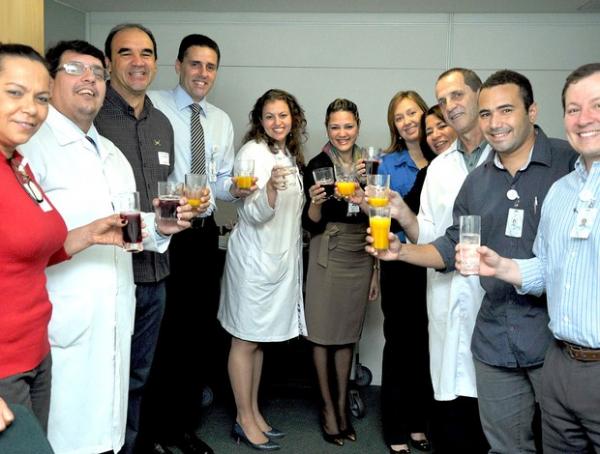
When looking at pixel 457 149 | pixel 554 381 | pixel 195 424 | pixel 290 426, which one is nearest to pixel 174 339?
pixel 195 424

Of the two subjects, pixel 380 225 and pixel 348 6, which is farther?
pixel 348 6

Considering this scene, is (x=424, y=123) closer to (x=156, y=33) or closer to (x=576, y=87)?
(x=576, y=87)

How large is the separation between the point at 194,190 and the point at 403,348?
166cm

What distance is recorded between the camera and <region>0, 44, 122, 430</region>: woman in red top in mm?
1839

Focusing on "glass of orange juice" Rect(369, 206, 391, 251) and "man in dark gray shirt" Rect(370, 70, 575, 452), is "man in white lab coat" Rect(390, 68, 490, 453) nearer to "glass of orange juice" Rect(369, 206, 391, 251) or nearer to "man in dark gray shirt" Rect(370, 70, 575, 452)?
"man in dark gray shirt" Rect(370, 70, 575, 452)

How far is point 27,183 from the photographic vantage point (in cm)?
197

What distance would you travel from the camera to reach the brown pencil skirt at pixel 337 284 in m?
3.53

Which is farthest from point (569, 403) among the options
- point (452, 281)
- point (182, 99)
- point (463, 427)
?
point (182, 99)

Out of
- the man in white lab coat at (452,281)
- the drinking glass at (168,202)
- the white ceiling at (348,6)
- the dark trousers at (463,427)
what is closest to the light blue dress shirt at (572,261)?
the man in white lab coat at (452,281)

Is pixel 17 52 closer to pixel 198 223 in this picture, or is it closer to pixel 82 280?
pixel 82 280

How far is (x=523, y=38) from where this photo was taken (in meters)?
4.75

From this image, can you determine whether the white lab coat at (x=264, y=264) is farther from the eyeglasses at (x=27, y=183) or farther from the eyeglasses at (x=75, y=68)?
the eyeglasses at (x=27, y=183)

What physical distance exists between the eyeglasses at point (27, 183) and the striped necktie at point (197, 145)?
1.43m

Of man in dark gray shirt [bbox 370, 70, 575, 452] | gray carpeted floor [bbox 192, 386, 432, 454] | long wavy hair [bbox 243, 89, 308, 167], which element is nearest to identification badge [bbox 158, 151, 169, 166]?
long wavy hair [bbox 243, 89, 308, 167]
